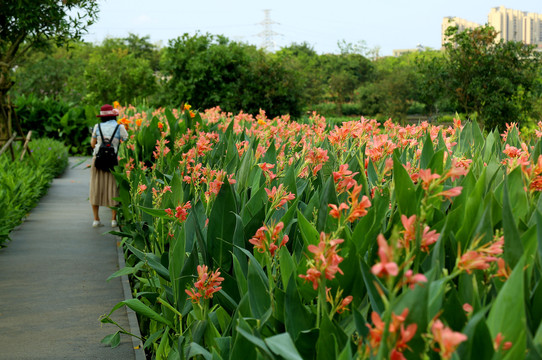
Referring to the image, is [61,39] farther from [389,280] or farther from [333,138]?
[389,280]

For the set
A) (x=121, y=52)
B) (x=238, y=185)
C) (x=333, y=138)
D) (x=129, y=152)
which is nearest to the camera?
(x=238, y=185)

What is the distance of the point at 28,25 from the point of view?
10.0m

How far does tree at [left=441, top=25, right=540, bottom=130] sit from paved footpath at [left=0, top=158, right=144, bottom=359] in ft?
54.3

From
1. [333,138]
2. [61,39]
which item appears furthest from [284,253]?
[61,39]

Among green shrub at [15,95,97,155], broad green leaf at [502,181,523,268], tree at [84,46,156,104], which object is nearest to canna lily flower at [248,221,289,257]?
broad green leaf at [502,181,523,268]

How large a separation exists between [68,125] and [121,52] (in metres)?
28.7

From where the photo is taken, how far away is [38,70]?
127 feet

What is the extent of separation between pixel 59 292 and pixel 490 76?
19910 millimetres

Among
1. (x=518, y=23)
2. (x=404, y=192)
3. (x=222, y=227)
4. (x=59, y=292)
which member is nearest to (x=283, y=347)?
(x=404, y=192)

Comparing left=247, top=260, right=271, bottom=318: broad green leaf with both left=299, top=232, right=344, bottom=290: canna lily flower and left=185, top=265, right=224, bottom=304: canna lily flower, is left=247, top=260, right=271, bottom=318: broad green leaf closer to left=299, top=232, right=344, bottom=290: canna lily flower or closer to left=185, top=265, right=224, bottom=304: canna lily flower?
left=185, top=265, right=224, bottom=304: canna lily flower

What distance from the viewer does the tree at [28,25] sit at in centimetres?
965

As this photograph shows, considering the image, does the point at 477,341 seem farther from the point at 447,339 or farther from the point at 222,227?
the point at 222,227

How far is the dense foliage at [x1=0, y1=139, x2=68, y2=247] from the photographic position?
7248 millimetres

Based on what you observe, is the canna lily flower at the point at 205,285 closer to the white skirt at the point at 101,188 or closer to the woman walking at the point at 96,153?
the woman walking at the point at 96,153
